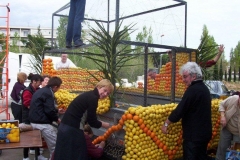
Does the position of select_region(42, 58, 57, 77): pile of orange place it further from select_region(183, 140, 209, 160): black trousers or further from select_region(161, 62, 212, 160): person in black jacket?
select_region(183, 140, 209, 160): black trousers

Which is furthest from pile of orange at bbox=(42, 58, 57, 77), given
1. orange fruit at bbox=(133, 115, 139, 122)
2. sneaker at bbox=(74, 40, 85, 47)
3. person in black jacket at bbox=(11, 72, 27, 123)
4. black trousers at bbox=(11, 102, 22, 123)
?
orange fruit at bbox=(133, 115, 139, 122)

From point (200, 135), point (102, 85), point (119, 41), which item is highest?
point (119, 41)

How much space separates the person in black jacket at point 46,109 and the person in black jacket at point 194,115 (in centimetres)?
206

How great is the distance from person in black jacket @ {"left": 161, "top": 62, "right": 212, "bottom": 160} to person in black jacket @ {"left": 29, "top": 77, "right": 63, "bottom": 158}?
81.2 inches

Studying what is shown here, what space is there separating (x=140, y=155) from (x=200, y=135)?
2.69 ft

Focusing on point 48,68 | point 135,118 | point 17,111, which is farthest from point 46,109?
point 48,68

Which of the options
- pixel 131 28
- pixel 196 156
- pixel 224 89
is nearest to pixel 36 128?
pixel 131 28

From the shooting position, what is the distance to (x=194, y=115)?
149 inches

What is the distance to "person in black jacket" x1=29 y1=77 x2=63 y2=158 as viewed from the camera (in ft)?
16.1

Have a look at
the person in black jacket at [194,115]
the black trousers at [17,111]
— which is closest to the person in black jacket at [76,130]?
the person in black jacket at [194,115]

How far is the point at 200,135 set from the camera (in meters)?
3.78

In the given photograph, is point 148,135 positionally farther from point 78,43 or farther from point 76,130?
point 78,43

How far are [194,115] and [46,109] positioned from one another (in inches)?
96.6

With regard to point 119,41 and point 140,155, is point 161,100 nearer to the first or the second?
point 119,41
